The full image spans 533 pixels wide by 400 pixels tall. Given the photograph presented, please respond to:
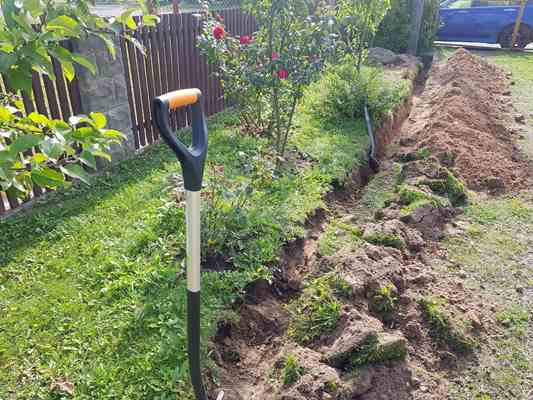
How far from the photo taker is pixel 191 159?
162 cm

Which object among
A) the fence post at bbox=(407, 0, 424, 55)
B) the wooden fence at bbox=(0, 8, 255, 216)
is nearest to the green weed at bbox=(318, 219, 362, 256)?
the wooden fence at bbox=(0, 8, 255, 216)

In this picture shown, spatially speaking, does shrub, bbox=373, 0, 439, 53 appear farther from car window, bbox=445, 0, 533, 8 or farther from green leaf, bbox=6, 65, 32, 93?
green leaf, bbox=6, 65, 32, 93

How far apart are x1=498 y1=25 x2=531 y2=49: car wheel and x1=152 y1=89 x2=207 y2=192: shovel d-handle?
48.7 feet

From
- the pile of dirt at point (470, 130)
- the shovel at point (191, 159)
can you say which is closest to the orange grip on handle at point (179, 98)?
the shovel at point (191, 159)

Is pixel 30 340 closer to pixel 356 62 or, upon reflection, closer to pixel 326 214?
pixel 326 214

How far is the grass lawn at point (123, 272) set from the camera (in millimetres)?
2262

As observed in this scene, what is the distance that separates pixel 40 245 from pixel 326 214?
238cm

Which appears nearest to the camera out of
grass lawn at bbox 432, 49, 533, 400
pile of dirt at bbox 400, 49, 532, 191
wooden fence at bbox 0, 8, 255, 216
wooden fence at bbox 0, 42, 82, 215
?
grass lawn at bbox 432, 49, 533, 400

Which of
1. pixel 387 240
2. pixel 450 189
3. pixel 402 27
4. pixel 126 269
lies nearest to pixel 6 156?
pixel 126 269

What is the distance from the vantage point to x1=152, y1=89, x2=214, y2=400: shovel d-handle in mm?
1564

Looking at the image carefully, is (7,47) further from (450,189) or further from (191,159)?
(450,189)

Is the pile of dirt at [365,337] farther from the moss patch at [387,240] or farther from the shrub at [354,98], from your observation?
the shrub at [354,98]

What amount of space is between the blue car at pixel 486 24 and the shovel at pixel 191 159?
1418cm

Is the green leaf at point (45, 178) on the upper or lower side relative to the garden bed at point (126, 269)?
upper
